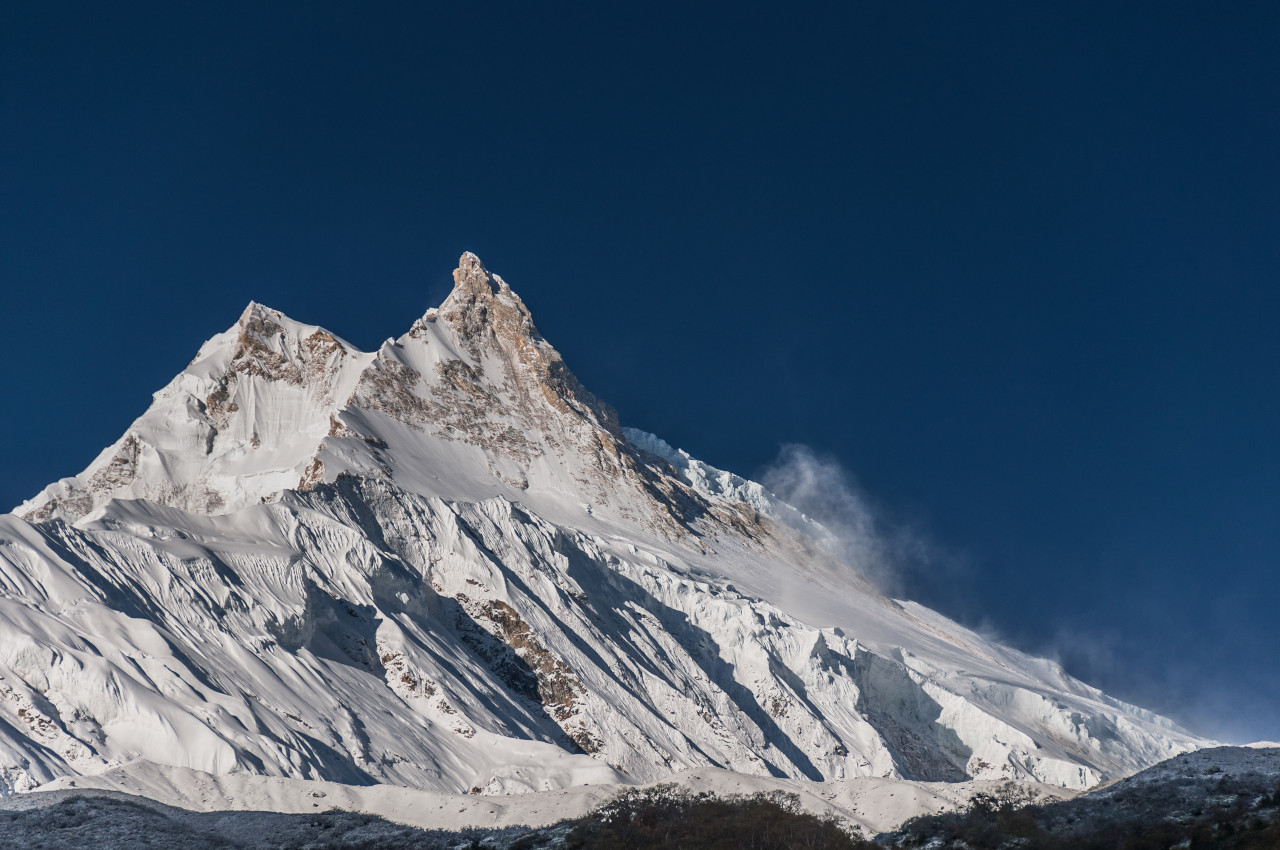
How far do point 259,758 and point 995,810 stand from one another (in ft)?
96.3

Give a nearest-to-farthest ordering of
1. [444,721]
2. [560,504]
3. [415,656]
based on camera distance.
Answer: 1. [444,721]
2. [415,656]
3. [560,504]

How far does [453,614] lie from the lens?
78.6 meters

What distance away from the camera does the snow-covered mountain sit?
167 feet

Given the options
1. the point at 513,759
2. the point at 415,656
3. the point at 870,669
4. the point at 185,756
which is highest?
the point at 870,669

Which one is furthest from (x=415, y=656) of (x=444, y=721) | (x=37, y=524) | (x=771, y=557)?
(x=771, y=557)

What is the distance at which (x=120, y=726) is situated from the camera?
44.7 meters

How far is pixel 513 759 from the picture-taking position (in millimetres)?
59344

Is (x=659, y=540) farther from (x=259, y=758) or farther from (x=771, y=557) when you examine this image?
(x=259, y=758)

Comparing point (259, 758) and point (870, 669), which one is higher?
point (870, 669)

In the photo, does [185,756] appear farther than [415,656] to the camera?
No

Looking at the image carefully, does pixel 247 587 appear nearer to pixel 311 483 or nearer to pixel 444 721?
pixel 444 721

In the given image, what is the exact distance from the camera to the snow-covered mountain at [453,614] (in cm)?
5091

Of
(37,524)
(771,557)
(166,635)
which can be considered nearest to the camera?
(166,635)

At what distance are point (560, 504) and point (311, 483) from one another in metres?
31.4
